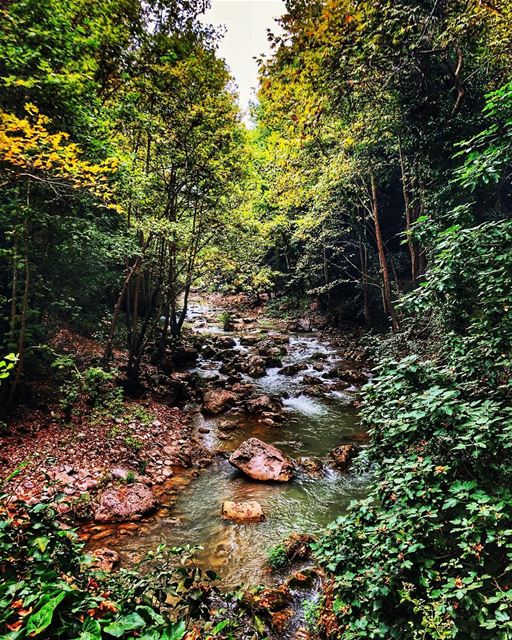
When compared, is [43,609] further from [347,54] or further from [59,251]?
[59,251]

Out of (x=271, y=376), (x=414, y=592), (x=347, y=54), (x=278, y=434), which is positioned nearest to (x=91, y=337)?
(x=271, y=376)

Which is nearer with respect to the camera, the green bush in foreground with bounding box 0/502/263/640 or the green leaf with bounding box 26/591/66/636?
the green leaf with bounding box 26/591/66/636

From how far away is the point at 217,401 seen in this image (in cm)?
1134

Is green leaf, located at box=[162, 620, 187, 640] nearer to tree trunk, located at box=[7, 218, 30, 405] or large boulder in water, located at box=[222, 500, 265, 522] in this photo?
large boulder in water, located at box=[222, 500, 265, 522]

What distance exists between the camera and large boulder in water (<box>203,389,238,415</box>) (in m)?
11.1

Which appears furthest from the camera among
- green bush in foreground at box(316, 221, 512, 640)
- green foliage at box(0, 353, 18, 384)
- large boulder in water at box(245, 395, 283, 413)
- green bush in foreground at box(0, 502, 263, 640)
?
large boulder in water at box(245, 395, 283, 413)

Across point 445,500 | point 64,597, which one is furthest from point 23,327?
point 445,500

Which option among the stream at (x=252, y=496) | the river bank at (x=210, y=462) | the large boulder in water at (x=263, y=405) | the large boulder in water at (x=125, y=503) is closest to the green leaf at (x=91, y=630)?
the river bank at (x=210, y=462)

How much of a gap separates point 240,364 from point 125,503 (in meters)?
10.5

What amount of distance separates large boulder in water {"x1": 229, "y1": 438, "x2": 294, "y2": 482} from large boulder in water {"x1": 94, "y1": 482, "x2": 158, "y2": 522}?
2.11 metres

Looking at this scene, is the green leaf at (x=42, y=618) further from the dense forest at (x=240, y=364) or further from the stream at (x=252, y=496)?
the stream at (x=252, y=496)

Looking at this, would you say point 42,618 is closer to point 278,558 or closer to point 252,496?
point 278,558

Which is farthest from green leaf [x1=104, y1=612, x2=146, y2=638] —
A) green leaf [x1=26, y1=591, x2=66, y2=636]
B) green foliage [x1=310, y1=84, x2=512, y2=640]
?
green foliage [x1=310, y1=84, x2=512, y2=640]

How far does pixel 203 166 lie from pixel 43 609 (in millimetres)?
11610
